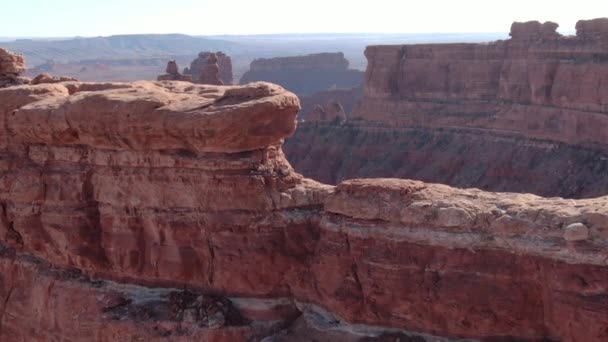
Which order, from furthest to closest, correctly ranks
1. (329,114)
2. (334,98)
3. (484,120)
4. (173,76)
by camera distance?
(334,98) → (329,114) → (173,76) → (484,120)

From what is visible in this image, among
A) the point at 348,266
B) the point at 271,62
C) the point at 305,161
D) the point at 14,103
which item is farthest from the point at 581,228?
the point at 271,62

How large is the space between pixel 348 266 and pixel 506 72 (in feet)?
146

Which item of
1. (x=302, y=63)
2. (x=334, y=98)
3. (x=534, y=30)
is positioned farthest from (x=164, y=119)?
(x=302, y=63)

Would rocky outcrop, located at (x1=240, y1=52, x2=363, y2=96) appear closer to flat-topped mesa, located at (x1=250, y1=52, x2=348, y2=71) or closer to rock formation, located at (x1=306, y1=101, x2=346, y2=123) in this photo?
flat-topped mesa, located at (x1=250, y1=52, x2=348, y2=71)

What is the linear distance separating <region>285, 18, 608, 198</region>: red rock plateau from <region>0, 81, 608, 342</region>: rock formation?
31807mm

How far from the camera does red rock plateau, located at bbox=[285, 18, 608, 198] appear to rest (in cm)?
4966

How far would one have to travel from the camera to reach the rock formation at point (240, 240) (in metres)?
15.1

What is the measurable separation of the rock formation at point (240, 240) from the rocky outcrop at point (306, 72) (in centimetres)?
11780

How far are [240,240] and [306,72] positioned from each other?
4888 inches

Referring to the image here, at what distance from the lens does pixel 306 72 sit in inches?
5527

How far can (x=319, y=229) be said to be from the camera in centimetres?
1780

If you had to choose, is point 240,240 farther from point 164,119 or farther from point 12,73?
A: point 12,73

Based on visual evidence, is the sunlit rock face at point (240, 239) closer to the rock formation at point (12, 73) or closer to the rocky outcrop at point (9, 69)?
the rock formation at point (12, 73)

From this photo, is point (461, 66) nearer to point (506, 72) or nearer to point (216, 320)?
point (506, 72)
